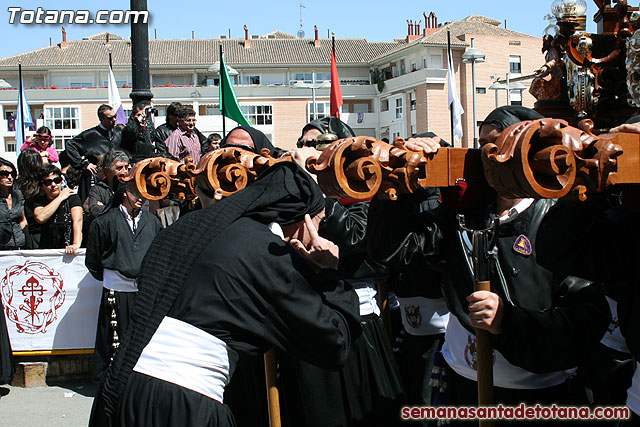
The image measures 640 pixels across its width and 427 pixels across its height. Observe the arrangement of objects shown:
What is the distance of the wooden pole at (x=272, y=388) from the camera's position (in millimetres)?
3387

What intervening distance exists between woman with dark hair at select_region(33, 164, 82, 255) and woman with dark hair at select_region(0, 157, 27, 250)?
0.78 ft

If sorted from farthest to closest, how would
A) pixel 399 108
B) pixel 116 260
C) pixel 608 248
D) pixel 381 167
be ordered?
pixel 399 108 → pixel 116 260 → pixel 608 248 → pixel 381 167

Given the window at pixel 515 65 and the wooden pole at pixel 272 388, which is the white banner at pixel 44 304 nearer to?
the wooden pole at pixel 272 388

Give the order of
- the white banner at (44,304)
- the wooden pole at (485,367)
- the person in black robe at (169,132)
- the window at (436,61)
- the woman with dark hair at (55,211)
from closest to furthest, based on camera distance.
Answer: the wooden pole at (485,367) → the white banner at (44,304) → the woman with dark hair at (55,211) → the person in black robe at (169,132) → the window at (436,61)

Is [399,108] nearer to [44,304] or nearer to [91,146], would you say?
[91,146]

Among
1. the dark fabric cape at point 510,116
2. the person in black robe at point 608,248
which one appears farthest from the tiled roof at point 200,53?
the person in black robe at point 608,248

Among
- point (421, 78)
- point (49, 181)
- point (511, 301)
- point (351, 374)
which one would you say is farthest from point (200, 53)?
point (511, 301)

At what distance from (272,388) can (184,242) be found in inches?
40.6

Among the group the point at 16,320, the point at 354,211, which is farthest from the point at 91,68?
the point at 354,211

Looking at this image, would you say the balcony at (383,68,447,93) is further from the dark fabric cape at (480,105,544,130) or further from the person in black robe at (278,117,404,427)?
the dark fabric cape at (480,105,544,130)

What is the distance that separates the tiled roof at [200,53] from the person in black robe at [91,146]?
164 feet

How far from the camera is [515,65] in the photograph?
56.4m

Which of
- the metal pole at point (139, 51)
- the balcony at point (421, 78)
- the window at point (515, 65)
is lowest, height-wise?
the metal pole at point (139, 51)

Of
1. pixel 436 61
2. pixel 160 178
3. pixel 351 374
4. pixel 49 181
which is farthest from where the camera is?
pixel 436 61
